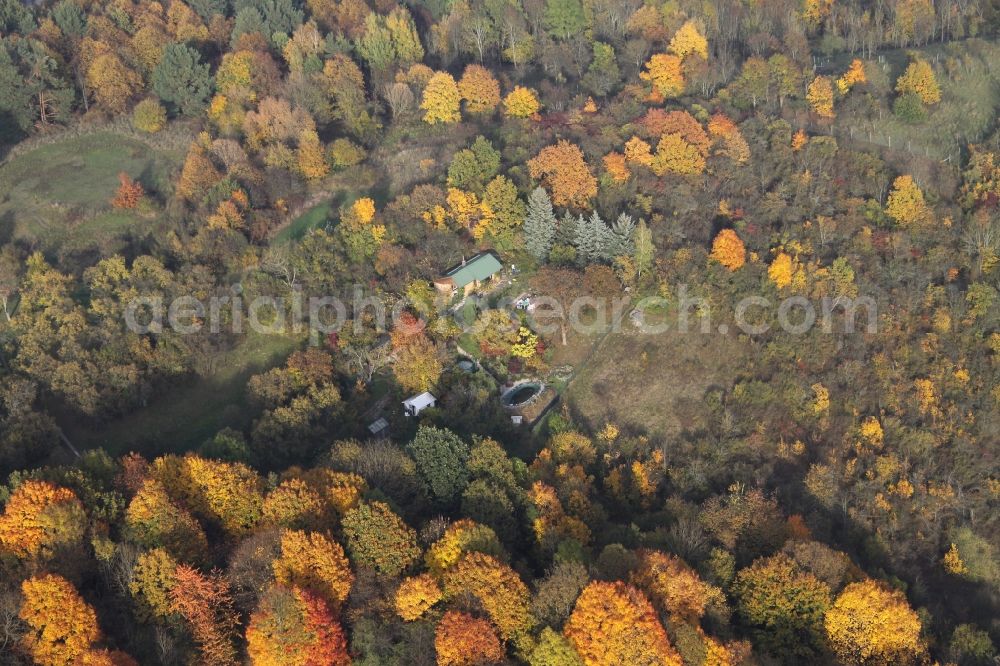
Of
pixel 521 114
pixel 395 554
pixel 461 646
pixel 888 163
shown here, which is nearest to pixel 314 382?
pixel 395 554

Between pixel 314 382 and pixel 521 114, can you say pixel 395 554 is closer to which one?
pixel 314 382

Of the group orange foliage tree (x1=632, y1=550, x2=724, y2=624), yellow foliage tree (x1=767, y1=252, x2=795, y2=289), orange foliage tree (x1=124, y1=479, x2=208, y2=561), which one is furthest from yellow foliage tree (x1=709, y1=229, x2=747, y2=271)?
orange foliage tree (x1=124, y1=479, x2=208, y2=561)

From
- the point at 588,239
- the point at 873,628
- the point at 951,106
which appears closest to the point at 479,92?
the point at 588,239

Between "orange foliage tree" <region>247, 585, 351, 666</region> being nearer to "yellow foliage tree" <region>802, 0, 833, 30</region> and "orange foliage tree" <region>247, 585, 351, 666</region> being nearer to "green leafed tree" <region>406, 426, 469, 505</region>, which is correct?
"green leafed tree" <region>406, 426, 469, 505</region>

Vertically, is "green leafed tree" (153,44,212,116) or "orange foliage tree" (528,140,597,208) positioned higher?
"green leafed tree" (153,44,212,116)

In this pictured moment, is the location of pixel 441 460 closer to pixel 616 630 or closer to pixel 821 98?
pixel 616 630

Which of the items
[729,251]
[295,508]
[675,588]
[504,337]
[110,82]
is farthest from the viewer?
[110,82]

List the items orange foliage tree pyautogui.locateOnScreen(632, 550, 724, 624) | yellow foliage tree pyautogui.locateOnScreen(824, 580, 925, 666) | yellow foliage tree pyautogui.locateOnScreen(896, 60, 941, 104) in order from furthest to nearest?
yellow foliage tree pyautogui.locateOnScreen(896, 60, 941, 104)
yellow foliage tree pyautogui.locateOnScreen(824, 580, 925, 666)
orange foliage tree pyautogui.locateOnScreen(632, 550, 724, 624)
